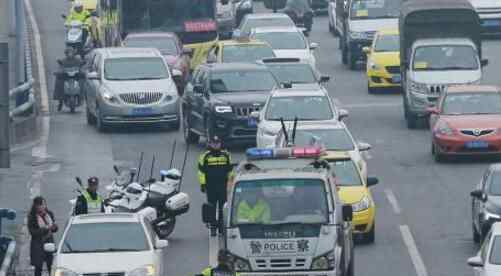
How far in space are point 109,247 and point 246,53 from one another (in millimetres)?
22462

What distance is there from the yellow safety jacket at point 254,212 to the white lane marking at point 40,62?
22699 millimetres

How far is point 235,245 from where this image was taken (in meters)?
25.2

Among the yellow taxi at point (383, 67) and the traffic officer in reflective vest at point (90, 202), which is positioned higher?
the traffic officer in reflective vest at point (90, 202)

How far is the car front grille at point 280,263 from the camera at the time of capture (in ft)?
82.1

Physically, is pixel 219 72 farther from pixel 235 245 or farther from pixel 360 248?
pixel 235 245

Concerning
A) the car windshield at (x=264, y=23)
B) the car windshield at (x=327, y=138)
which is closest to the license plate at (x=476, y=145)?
the car windshield at (x=327, y=138)

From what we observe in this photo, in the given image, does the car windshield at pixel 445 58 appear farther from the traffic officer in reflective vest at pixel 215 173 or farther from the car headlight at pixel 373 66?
the traffic officer in reflective vest at pixel 215 173

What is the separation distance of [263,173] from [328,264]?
1.74m

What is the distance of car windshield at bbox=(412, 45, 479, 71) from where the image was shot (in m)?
44.4

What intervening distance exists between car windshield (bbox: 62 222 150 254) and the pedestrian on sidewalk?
2.78 feet

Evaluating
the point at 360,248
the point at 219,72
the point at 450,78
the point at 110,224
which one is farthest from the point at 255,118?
the point at 110,224

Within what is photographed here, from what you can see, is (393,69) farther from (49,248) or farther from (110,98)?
(49,248)

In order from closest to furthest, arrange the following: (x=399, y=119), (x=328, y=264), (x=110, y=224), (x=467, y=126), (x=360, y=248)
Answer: (x=328, y=264)
(x=110, y=224)
(x=360, y=248)
(x=467, y=126)
(x=399, y=119)

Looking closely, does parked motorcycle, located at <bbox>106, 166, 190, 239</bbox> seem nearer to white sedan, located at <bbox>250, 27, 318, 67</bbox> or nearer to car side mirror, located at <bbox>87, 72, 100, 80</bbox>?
car side mirror, located at <bbox>87, 72, 100, 80</bbox>
